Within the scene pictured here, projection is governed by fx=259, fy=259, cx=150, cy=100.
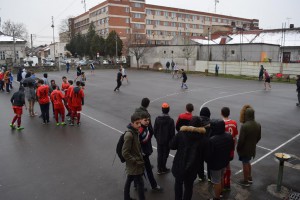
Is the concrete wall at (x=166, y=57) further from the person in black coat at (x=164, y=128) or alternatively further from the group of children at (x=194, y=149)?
the group of children at (x=194, y=149)

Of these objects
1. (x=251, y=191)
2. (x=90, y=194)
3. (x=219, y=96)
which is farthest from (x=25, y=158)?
(x=219, y=96)

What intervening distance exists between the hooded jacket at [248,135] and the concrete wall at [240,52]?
114 feet

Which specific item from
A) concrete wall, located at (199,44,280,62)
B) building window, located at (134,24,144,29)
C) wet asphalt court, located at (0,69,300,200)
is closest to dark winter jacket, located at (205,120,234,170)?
wet asphalt court, located at (0,69,300,200)

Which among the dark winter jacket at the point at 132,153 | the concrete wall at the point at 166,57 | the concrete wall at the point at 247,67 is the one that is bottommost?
the dark winter jacket at the point at 132,153

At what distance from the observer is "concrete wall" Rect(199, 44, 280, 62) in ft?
123

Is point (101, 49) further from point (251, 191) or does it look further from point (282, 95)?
point (251, 191)

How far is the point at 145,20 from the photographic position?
254 feet

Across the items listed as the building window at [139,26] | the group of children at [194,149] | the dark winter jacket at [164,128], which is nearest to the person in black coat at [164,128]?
the dark winter jacket at [164,128]

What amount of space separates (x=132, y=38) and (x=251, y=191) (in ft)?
165

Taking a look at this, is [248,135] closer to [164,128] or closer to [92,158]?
[164,128]

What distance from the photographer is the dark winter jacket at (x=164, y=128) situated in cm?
601

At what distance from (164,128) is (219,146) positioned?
163 centimetres

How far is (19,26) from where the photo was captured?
78625 mm

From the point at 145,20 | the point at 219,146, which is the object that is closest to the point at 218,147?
the point at 219,146
